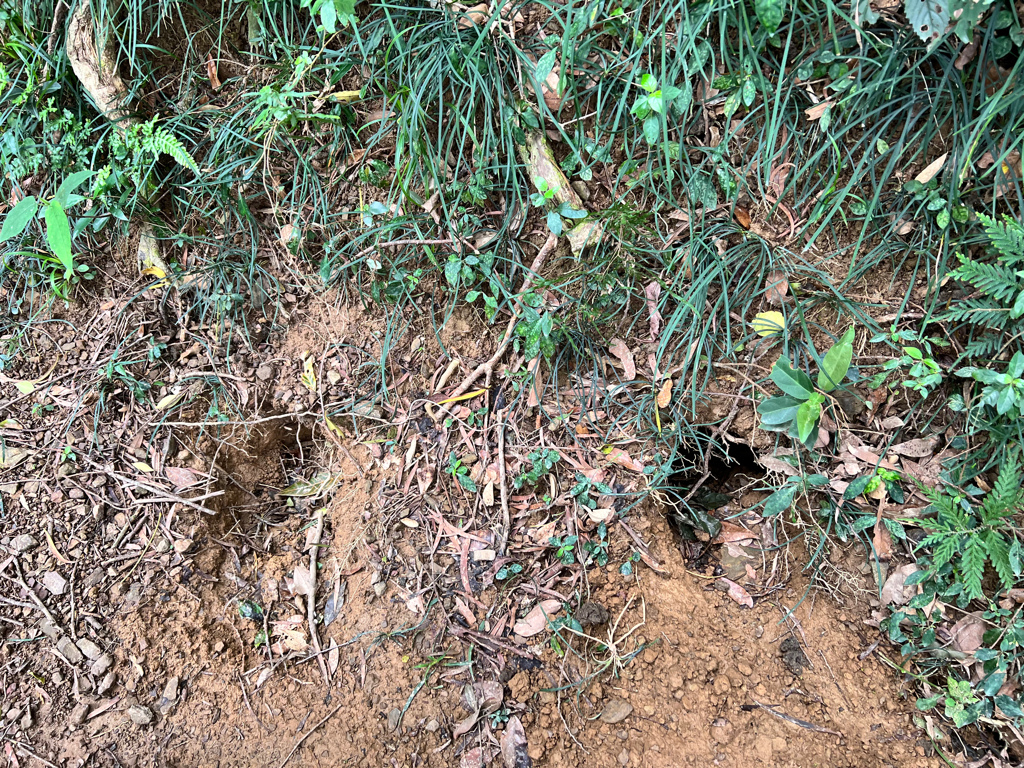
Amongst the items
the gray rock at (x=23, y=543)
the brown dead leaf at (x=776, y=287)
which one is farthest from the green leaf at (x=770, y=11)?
the gray rock at (x=23, y=543)

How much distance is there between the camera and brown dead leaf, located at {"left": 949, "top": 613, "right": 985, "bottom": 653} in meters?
1.66

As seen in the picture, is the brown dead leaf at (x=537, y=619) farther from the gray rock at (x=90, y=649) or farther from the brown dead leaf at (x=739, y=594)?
the gray rock at (x=90, y=649)

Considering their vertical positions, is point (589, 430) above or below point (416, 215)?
below

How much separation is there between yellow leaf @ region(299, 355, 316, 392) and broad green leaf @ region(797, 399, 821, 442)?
1.71 metres

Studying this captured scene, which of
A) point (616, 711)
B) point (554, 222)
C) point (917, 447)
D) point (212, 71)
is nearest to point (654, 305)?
point (554, 222)

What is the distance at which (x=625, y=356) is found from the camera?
75.9 inches

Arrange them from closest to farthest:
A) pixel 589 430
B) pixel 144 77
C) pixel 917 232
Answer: pixel 917 232 → pixel 589 430 → pixel 144 77

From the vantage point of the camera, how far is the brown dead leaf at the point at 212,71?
7.08 ft

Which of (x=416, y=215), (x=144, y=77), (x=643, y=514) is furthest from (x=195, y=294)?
(x=643, y=514)

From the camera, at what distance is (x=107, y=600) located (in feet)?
6.53

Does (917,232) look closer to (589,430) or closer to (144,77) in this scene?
(589,430)

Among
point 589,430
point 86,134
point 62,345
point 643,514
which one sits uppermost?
point 86,134

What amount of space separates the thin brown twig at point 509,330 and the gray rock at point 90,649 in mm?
1492

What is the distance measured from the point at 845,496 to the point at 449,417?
1.34m
